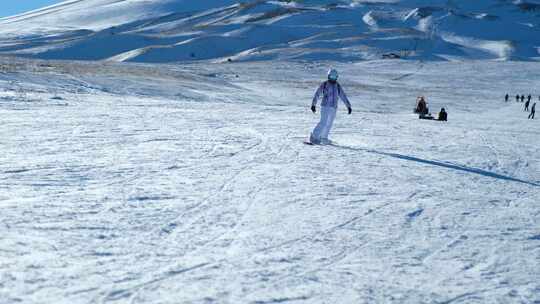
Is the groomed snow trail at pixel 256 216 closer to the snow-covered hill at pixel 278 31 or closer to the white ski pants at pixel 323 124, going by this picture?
the white ski pants at pixel 323 124

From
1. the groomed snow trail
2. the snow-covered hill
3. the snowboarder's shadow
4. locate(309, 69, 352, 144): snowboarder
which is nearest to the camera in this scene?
the groomed snow trail

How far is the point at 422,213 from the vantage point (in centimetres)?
678

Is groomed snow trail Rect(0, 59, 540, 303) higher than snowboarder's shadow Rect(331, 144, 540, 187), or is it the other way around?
groomed snow trail Rect(0, 59, 540, 303)

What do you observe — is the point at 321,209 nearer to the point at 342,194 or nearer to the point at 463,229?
Result: the point at 342,194

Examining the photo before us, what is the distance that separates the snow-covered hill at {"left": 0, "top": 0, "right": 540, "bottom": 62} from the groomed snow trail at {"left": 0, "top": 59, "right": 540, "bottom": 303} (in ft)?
238

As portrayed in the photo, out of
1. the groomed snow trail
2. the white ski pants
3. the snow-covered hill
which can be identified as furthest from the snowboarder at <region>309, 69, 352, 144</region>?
the snow-covered hill

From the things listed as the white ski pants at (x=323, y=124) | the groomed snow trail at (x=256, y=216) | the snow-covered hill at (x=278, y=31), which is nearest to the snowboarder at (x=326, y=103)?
the white ski pants at (x=323, y=124)

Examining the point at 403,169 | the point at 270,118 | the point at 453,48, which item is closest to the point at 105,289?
the point at 403,169

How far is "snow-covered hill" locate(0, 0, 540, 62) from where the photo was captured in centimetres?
9262

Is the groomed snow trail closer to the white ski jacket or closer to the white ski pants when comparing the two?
the white ski pants

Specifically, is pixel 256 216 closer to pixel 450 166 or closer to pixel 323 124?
pixel 450 166

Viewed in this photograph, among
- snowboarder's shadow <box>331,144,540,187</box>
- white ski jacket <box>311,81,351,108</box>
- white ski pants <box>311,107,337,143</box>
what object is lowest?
snowboarder's shadow <box>331,144,540,187</box>

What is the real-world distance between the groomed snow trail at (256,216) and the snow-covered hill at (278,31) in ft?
238

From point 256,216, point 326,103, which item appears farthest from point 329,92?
point 256,216
